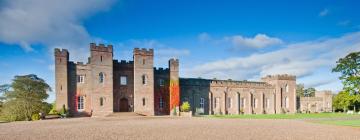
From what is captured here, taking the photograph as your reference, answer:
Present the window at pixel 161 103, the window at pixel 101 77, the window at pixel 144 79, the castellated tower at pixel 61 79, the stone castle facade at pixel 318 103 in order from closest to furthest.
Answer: the castellated tower at pixel 61 79 < the window at pixel 101 77 < the window at pixel 144 79 < the window at pixel 161 103 < the stone castle facade at pixel 318 103

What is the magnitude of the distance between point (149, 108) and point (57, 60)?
12.0 metres

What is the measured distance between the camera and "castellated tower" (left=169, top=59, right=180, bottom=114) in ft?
114

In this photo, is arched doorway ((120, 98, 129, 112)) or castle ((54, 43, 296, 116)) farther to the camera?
arched doorway ((120, 98, 129, 112))

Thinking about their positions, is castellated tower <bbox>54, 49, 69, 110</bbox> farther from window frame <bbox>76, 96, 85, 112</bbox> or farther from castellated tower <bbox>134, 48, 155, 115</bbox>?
castellated tower <bbox>134, 48, 155, 115</bbox>

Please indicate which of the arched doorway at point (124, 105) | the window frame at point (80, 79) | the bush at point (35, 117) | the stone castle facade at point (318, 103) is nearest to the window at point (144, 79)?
the arched doorway at point (124, 105)

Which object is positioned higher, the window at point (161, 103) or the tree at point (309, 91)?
the window at point (161, 103)

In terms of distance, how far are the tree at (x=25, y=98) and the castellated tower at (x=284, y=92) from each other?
35.6m

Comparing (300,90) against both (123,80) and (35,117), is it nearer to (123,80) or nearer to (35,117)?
(123,80)

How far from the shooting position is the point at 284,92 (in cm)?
4706

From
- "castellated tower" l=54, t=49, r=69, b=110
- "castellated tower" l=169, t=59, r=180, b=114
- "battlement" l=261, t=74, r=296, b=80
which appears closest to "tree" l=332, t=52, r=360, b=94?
"battlement" l=261, t=74, r=296, b=80

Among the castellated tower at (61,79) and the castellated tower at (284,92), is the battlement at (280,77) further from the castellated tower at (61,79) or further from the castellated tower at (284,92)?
the castellated tower at (61,79)

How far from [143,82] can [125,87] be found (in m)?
2.29

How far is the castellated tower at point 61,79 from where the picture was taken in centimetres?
2973

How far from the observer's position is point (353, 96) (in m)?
37.9
